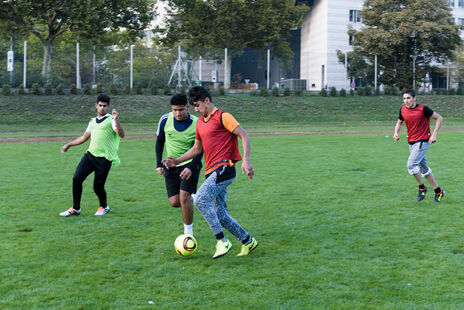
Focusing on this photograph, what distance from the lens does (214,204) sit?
650cm

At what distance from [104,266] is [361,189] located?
6.52 m

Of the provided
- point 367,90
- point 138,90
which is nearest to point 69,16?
point 138,90

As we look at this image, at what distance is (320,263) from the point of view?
20.0ft

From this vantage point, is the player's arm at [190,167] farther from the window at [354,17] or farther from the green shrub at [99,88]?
the window at [354,17]

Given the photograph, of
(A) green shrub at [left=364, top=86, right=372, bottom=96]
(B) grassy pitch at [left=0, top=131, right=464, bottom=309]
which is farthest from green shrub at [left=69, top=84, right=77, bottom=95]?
(B) grassy pitch at [left=0, top=131, right=464, bottom=309]

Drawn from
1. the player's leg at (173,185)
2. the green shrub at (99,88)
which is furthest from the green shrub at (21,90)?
the player's leg at (173,185)

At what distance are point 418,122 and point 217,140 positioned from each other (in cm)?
516

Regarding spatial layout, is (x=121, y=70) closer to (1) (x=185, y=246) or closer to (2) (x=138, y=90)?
(2) (x=138, y=90)

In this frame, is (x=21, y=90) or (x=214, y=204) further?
(x=21, y=90)

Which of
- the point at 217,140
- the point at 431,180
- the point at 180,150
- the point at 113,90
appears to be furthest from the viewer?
the point at 113,90

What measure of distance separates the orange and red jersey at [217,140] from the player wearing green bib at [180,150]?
46 centimetres

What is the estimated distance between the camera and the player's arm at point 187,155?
648 centimetres

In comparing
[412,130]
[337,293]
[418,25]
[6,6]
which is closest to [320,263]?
[337,293]

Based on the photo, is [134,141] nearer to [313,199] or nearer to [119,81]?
[313,199]
